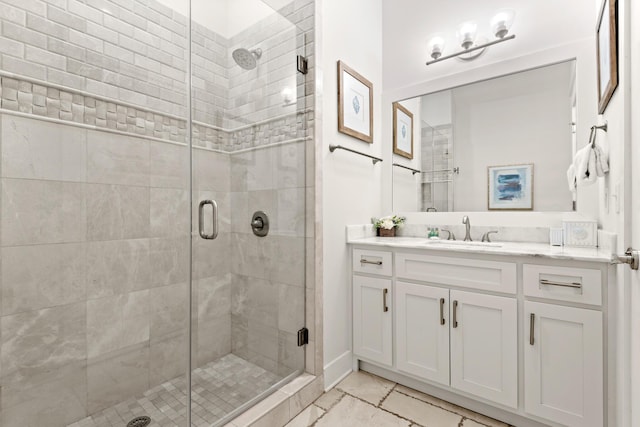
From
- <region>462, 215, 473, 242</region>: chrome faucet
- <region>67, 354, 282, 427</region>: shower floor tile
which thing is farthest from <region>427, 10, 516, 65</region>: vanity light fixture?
<region>67, 354, 282, 427</region>: shower floor tile

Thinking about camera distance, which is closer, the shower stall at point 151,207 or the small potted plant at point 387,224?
the shower stall at point 151,207

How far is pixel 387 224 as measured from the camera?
229cm

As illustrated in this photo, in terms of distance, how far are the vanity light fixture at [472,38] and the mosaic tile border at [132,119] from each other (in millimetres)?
1181

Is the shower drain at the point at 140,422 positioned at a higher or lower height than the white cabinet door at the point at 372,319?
lower

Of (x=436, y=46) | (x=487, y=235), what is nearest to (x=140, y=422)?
(x=487, y=235)

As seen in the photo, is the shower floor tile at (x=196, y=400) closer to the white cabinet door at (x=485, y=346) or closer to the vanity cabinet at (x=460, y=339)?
the vanity cabinet at (x=460, y=339)

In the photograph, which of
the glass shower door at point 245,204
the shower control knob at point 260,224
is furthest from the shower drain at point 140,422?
the shower control knob at point 260,224

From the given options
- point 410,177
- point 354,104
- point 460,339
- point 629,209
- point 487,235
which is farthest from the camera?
point 410,177

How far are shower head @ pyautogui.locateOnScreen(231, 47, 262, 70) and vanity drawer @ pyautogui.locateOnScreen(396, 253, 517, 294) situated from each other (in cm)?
139

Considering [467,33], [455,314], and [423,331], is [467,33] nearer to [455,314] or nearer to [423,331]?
[455,314]

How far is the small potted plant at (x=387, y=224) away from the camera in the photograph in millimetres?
2303

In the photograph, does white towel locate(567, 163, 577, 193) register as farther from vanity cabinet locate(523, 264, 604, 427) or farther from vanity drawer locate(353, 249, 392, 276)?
vanity drawer locate(353, 249, 392, 276)

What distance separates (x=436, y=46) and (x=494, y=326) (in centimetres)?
195

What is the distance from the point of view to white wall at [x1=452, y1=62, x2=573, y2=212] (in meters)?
1.84
